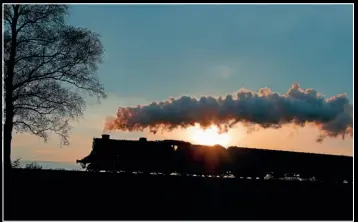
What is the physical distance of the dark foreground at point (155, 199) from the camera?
13656 mm

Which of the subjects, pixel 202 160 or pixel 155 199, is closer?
pixel 155 199

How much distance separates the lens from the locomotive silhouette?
84.7ft

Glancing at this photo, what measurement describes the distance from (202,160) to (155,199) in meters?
12.6

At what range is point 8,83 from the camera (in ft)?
72.4

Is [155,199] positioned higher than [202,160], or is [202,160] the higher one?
[202,160]

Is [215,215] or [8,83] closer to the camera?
[215,215]

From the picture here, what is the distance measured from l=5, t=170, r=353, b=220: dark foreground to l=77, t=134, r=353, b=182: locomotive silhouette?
9425 millimetres

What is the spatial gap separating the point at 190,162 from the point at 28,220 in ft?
49.6

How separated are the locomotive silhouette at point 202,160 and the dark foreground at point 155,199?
30.9ft

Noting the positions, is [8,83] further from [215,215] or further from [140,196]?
[215,215]

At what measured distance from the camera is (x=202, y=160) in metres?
27.5

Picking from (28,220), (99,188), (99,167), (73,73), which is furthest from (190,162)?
(28,220)

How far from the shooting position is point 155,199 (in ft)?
49.7

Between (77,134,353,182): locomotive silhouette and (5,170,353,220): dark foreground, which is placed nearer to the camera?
(5,170,353,220): dark foreground
